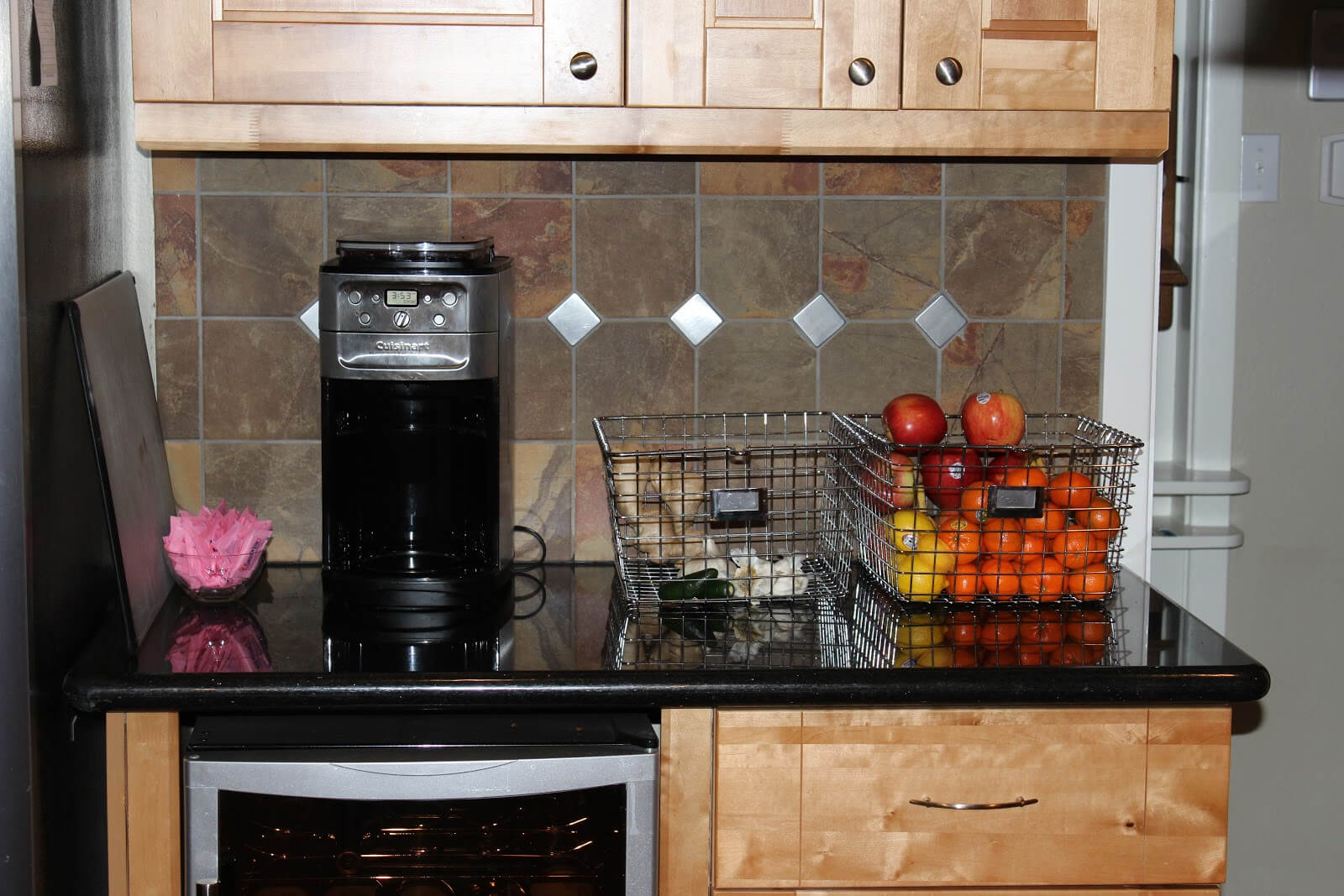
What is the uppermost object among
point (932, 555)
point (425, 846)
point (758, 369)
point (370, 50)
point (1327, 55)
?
point (1327, 55)

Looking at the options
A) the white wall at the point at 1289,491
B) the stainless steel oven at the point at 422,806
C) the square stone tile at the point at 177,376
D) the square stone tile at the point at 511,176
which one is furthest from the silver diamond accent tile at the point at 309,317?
the white wall at the point at 1289,491

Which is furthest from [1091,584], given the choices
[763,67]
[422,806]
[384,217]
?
[384,217]

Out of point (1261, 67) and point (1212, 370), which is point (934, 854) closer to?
point (1212, 370)

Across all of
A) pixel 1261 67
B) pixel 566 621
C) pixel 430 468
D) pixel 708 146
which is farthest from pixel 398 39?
pixel 1261 67

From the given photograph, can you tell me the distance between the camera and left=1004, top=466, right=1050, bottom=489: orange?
1648 mm

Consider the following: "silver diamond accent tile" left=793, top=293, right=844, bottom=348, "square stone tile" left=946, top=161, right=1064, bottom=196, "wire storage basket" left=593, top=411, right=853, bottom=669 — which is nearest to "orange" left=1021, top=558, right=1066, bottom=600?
"wire storage basket" left=593, top=411, right=853, bottom=669

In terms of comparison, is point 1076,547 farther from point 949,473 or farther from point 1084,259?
A: point 1084,259

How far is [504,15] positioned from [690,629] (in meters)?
0.77

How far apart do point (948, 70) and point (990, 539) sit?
573mm

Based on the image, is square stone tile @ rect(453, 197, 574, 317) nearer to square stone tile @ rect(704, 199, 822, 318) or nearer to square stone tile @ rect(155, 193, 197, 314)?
square stone tile @ rect(704, 199, 822, 318)

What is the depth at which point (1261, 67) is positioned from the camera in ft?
7.39

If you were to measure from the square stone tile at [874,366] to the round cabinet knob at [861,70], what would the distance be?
1.49ft

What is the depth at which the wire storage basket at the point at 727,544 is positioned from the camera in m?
1.58

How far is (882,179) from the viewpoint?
76.7 inches
